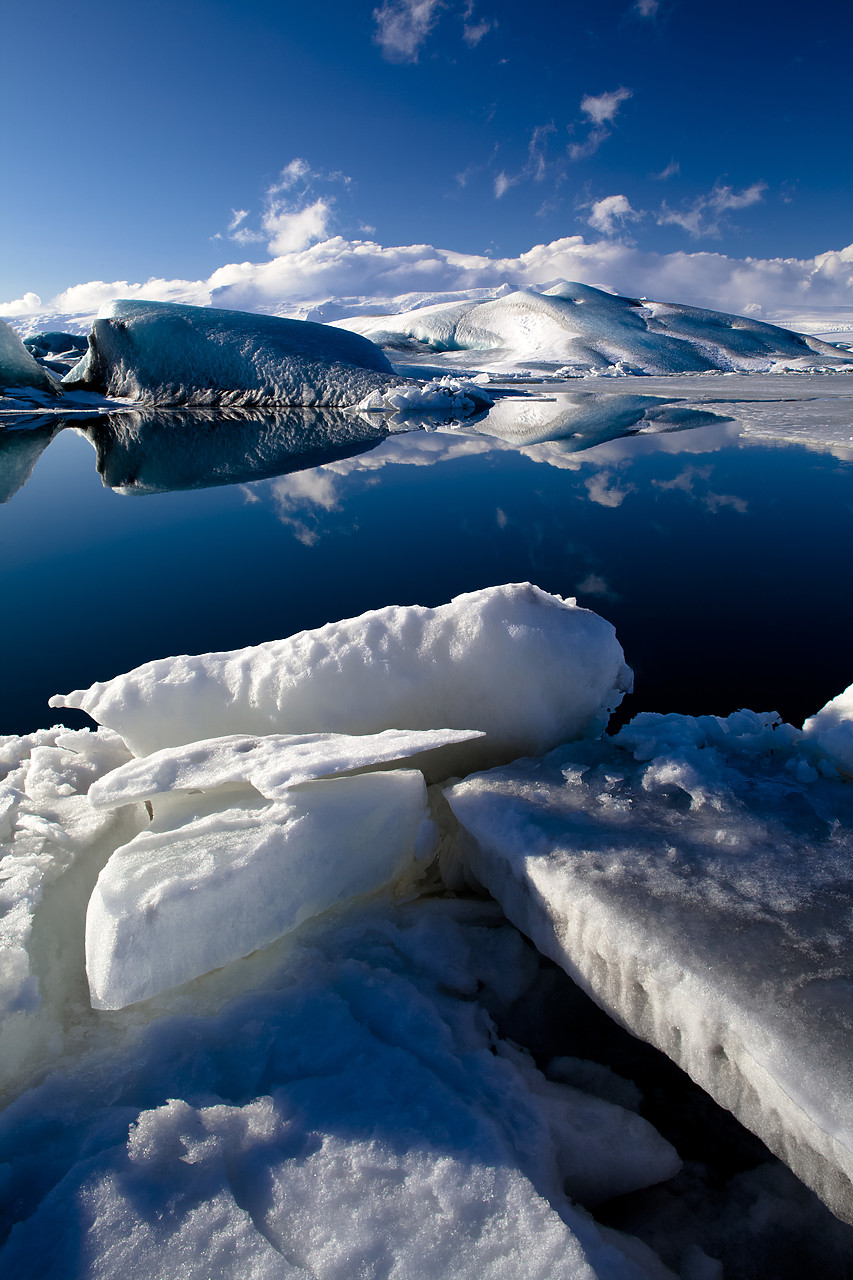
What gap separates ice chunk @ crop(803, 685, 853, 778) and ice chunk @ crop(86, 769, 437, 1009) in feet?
3.68

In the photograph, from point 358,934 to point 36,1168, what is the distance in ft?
2.29

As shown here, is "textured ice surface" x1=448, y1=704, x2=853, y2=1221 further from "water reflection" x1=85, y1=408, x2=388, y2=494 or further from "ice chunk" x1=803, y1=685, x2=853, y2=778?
"water reflection" x1=85, y1=408, x2=388, y2=494

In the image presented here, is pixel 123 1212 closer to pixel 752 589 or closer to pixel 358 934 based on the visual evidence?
pixel 358 934

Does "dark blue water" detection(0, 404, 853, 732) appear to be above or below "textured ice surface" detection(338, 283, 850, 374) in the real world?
below

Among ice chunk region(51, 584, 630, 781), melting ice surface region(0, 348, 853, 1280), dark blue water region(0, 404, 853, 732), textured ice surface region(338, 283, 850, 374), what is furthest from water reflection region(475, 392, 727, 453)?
textured ice surface region(338, 283, 850, 374)

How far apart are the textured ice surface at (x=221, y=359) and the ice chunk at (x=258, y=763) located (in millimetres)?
13951

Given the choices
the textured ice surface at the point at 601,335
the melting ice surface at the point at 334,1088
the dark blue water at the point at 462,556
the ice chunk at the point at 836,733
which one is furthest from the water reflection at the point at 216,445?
the textured ice surface at the point at 601,335

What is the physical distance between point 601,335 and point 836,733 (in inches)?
1109

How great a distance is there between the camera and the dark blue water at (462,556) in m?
3.26

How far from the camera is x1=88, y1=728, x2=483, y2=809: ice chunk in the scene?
1.45 m

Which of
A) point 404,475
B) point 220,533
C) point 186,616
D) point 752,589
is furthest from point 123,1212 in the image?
point 404,475

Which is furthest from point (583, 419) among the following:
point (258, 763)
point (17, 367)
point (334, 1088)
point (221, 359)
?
point (17, 367)

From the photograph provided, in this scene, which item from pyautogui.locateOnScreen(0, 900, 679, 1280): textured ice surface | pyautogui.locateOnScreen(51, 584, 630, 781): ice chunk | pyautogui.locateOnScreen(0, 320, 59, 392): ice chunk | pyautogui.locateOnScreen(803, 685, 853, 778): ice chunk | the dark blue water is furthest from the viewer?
pyautogui.locateOnScreen(0, 320, 59, 392): ice chunk

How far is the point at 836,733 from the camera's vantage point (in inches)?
69.7
